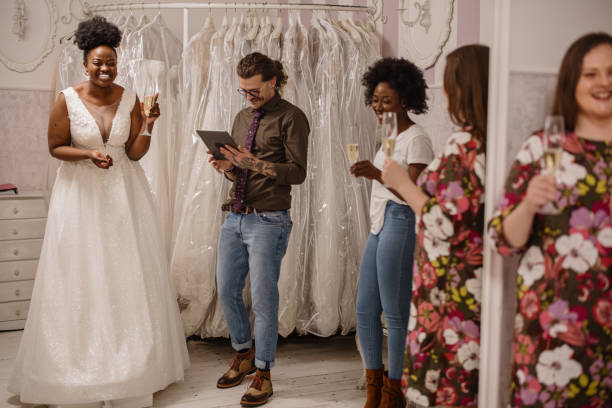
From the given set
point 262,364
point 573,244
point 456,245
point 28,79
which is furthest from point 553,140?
point 28,79

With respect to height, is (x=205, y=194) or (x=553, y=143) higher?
(x=553, y=143)

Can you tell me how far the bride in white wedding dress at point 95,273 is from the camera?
7.53 feet

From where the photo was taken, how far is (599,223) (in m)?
1.35

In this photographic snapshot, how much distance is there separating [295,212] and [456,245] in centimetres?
144

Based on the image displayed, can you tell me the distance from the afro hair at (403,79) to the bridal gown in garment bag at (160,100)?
1.25 meters

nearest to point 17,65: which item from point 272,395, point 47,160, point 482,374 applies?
point 47,160

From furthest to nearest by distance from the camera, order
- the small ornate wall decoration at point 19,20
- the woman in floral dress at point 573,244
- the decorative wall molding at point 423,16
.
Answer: the small ornate wall decoration at point 19,20 → the decorative wall molding at point 423,16 → the woman in floral dress at point 573,244

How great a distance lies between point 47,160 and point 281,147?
2.25 meters

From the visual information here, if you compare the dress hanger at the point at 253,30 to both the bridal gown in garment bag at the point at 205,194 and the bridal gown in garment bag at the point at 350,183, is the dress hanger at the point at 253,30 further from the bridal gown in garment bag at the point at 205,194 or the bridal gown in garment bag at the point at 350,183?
the bridal gown in garment bag at the point at 350,183

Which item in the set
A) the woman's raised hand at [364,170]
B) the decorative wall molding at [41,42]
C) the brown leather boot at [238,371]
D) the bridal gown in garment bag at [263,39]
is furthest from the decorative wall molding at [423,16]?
the decorative wall molding at [41,42]

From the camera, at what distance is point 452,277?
1610mm

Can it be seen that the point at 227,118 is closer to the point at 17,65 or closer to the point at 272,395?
the point at 272,395

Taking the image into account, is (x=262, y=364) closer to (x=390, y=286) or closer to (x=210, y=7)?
(x=390, y=286)

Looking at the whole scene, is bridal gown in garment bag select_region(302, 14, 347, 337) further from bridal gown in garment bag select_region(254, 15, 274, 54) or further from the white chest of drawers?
the white chest of drawers
